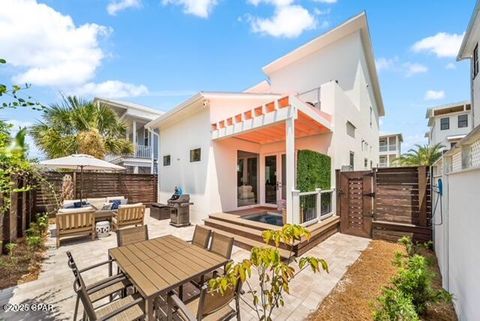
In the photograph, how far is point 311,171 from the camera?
6473mm

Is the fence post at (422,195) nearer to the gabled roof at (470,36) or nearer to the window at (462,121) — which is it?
the gabled roof at (470,36)

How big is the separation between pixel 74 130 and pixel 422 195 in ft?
49.7

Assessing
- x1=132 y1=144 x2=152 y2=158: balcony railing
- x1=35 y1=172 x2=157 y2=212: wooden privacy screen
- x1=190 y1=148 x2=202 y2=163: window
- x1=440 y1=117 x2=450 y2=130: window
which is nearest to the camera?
x1=190 y1=148 x2=202 y2=163: window

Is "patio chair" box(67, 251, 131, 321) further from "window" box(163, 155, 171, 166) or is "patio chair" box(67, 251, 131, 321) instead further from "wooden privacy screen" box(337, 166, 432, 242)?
"window" box(163, 155, 171, 166)

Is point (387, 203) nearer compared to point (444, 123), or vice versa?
point (387, 203)

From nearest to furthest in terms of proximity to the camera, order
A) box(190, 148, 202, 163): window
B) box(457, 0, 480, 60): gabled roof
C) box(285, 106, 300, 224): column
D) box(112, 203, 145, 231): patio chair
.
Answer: box(285, 106, 300, 224): column < box(112, 203, 145, 231): patio chair < box(457, 0, 480, 60): gabled roof < box(190, 148, 202, 163): window

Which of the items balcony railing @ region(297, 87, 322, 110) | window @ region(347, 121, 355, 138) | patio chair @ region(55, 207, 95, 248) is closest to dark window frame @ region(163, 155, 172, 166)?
patio chair @ region(55, 207, 95, 248)

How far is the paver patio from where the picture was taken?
10.7ft

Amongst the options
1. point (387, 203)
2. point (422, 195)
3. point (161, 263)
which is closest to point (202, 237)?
point (161, 263)

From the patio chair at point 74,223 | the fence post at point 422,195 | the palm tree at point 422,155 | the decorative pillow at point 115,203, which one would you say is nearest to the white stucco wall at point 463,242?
the fence post at point 422,195

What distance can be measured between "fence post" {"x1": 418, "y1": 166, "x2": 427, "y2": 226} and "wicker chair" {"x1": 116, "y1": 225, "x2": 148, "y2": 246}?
25.0ft

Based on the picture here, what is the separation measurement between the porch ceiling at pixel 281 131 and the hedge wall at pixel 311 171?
3.88 ft

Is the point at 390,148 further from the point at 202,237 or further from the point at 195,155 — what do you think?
the point at 202,237

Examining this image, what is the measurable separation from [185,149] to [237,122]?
11.9ft
